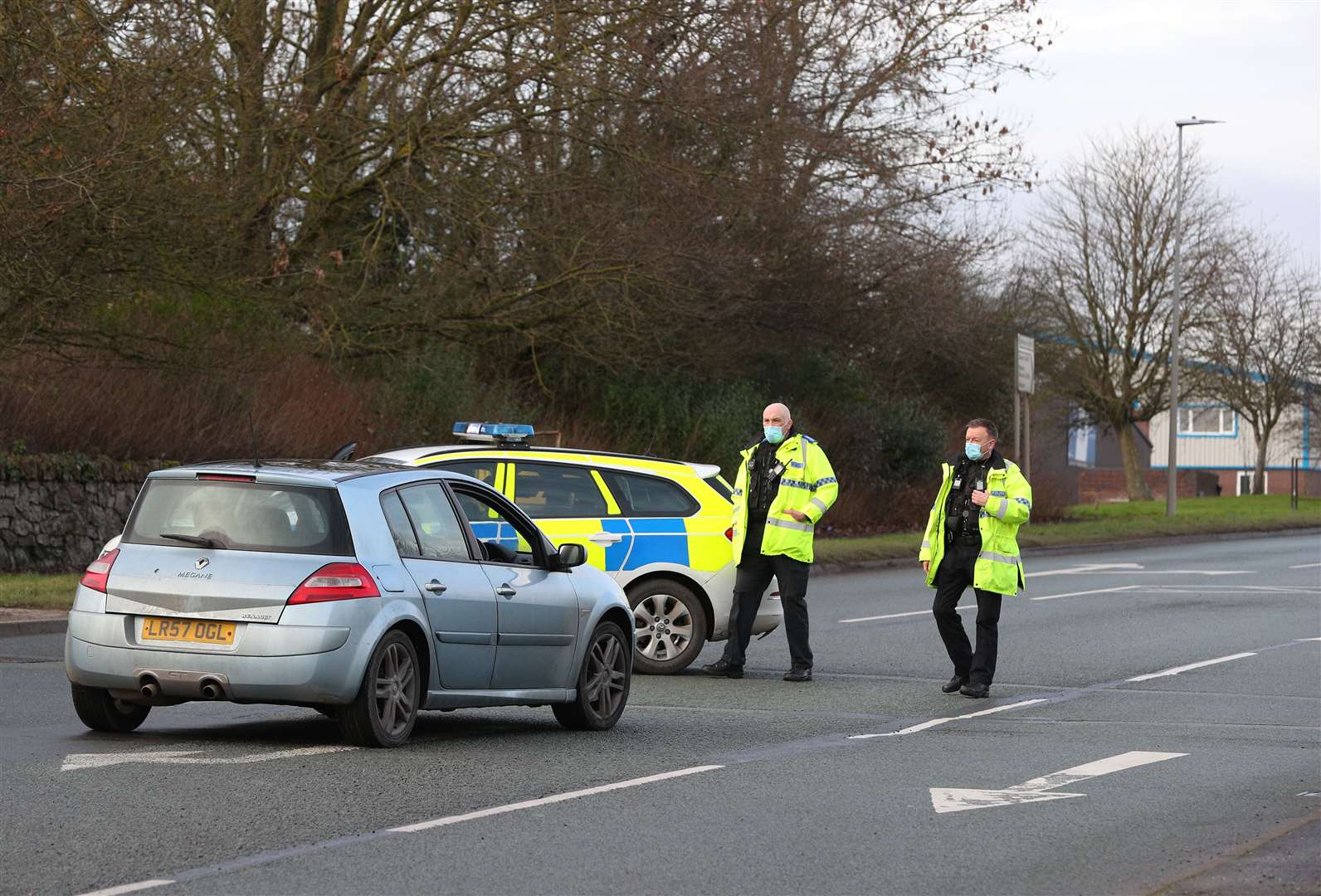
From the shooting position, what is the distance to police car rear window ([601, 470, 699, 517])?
1361 centimetres

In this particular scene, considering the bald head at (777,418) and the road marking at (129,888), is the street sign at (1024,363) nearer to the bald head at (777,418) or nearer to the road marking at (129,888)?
the bald head at (777,418)

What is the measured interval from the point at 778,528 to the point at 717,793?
17.0 ft

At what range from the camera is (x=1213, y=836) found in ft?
24.4

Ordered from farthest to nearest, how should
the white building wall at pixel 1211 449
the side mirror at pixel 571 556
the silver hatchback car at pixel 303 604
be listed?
the white building wall at pixel 1211 449 < the side mirror at pixel 571 556 < the silver hatchback car at pixel 303 604

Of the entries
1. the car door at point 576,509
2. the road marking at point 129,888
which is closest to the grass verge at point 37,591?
the car door at point 576,509

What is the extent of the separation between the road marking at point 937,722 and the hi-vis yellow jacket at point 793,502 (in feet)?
6.20

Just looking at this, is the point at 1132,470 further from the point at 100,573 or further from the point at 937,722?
the point at 100,573

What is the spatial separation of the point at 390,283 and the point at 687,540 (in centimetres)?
1552

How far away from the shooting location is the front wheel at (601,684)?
34.4 feet

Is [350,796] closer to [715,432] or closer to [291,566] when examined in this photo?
[291,566]

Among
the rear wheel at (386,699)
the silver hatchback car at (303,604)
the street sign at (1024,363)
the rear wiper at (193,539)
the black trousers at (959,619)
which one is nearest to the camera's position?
the silver hatchback car at (303,604)

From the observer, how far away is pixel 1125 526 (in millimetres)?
38625

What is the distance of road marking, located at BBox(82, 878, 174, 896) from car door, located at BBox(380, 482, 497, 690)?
3384 millimetres

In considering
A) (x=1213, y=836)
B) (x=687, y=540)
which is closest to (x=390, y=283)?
(x=687, y=540)
